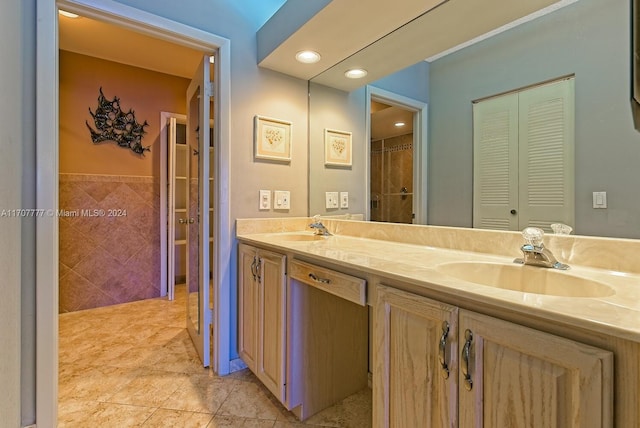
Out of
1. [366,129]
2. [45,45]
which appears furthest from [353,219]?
[45,45]

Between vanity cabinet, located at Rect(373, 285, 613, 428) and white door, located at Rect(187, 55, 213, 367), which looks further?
white door, located at Rect(187, 55, 213, 367)

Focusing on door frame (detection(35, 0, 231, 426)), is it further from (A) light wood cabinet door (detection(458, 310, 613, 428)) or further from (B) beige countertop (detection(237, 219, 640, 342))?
(A) light wood cabinet door (detection(458, 310, 613, 428))

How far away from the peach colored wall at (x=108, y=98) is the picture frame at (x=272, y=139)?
1889mm

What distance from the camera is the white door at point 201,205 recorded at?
1870 mm

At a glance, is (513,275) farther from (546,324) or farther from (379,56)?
(379,56)

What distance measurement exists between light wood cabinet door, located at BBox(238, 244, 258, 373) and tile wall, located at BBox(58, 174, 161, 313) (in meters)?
1.89

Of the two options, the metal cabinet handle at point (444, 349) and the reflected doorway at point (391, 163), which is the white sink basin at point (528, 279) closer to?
the metal cabinet handle at point (444, 349)

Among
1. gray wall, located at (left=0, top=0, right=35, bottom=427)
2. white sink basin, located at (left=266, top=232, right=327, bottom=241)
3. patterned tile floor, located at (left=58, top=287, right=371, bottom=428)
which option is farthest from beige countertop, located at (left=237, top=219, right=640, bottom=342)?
gray wall, located at (left=0, top=0, right=35, bottom=427)

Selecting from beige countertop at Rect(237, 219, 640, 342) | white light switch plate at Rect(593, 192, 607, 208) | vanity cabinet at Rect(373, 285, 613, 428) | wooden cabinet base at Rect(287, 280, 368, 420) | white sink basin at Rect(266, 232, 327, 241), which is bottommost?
wooden cabinet base at Rect(287, 280, 368, 420)

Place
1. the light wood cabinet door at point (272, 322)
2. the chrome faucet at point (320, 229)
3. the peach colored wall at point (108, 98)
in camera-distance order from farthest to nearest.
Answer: the peach colored wall at point (108, 98) < the chrome faucet at point (320, 229) < the light wood cabinet door at point (272, 322)

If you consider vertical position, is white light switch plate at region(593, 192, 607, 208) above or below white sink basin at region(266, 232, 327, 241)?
above

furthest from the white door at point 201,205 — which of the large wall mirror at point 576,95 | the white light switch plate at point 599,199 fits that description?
the white light switch plate at point 599,199

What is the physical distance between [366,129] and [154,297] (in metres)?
2.81

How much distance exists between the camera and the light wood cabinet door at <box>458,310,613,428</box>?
0.54 m
